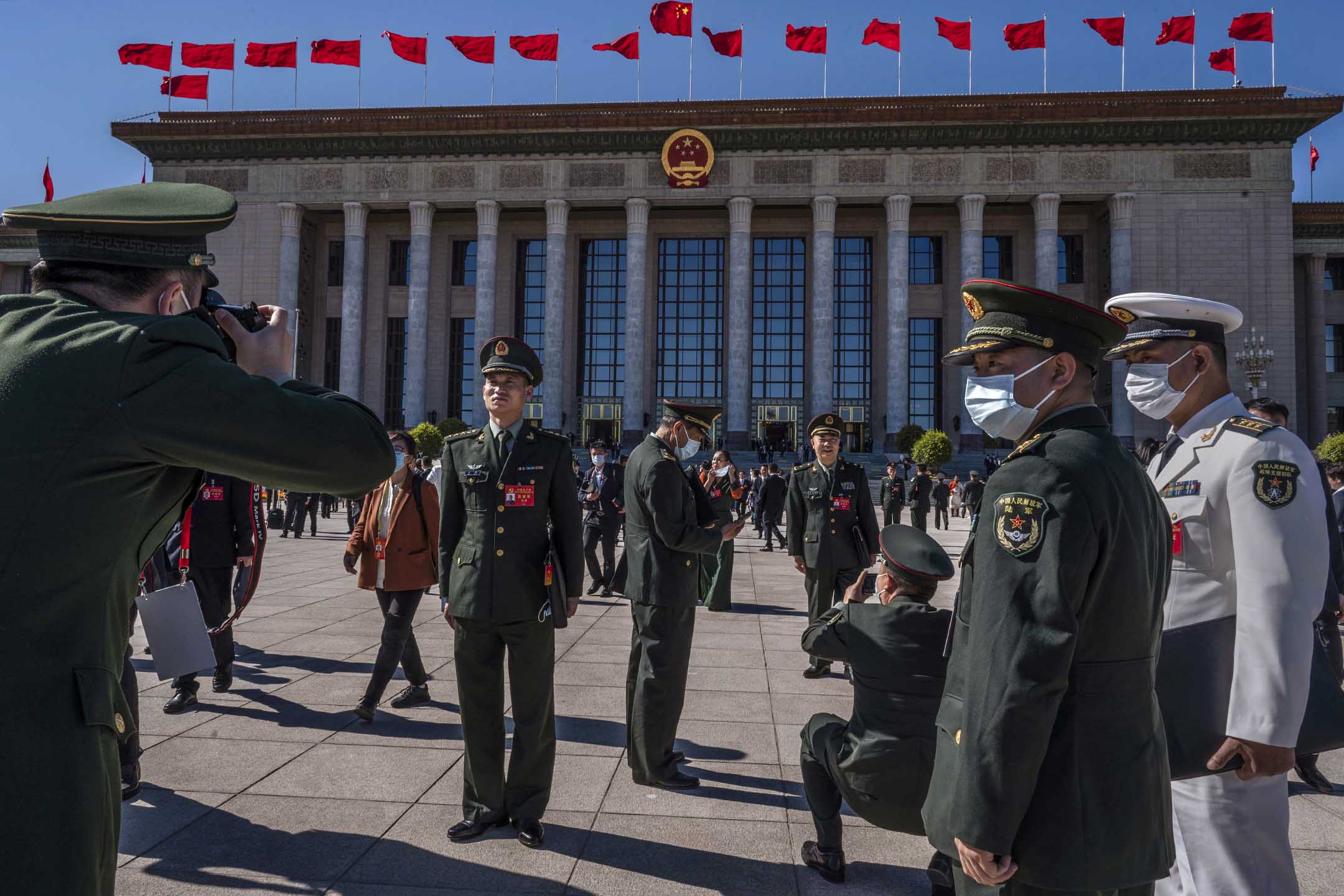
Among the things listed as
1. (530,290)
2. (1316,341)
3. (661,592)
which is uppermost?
(530,290)

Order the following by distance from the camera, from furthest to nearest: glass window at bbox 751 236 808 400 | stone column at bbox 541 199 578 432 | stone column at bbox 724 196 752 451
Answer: glass window at bbox 751 236 808 400
stone column at bbox 541 199 578 432
stone column at bbox 724 196 752 451

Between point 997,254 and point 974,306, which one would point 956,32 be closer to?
point 997,254

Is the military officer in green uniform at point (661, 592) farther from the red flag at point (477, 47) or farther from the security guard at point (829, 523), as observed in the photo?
the red flag at point (477, 47)

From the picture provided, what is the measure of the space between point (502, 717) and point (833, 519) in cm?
445

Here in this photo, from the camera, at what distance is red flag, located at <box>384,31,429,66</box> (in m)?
39.3

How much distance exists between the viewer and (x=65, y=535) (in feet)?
4.64

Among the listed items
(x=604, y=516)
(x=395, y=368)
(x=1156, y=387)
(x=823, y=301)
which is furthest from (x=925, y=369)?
(x=1156, y=387)

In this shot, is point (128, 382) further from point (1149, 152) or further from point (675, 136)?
point (1149, 152)

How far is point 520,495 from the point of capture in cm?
433

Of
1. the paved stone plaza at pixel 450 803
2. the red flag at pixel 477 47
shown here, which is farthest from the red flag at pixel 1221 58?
the paved stone plaza at pixel 450 803

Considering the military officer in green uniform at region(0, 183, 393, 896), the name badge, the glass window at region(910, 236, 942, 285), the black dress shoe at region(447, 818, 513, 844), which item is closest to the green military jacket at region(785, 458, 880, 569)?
the name badge

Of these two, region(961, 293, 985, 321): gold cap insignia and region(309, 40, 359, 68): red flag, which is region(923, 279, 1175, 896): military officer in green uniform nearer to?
region(961, 293, 985, 321): gold cap insignia

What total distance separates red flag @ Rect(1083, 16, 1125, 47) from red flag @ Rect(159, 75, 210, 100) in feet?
132

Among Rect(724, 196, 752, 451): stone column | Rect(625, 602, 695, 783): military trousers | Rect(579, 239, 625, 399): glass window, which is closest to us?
Rect(625, 602, 695, 783): military trousers
